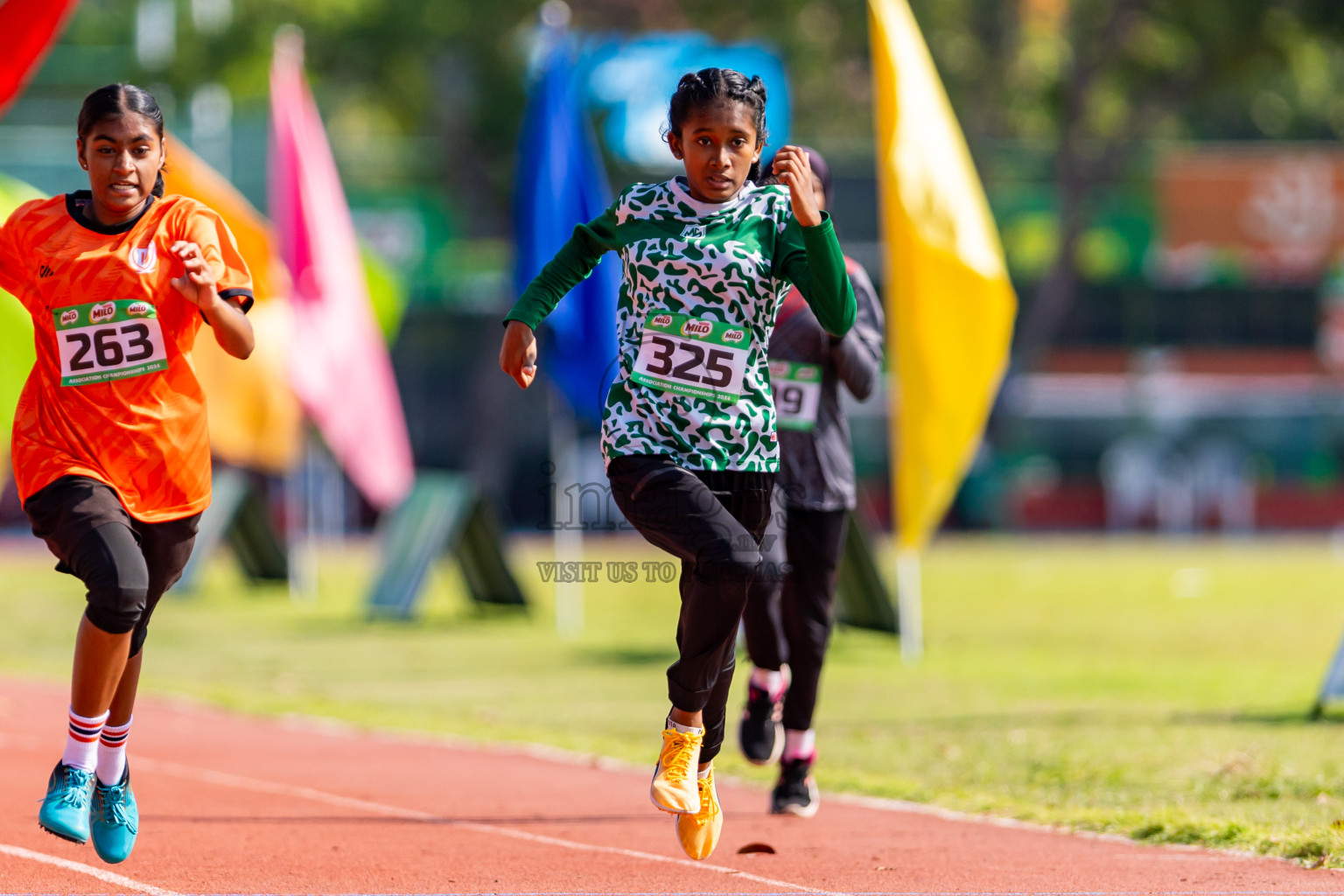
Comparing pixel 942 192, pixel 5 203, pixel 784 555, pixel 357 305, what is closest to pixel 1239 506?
pixel 357 305

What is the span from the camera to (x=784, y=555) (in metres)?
6.87

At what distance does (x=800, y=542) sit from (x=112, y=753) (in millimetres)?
2670

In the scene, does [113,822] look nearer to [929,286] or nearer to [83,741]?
[83,741]

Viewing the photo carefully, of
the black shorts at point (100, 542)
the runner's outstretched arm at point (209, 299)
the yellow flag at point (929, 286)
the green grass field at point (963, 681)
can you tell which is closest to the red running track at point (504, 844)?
the green grass field at point (963, 681)

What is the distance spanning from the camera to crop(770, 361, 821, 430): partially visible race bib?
274 inches

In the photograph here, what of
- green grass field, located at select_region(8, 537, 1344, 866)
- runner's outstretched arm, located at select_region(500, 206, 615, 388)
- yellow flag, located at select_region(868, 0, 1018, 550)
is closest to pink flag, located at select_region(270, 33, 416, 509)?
green grass field, located at select_region(8, 537, 1344, 866)

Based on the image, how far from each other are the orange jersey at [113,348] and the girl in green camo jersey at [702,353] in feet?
3.17

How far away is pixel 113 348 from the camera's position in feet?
16.8

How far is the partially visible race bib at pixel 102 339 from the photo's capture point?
5.11 metres

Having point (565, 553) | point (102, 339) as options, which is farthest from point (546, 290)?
point (565, 553)

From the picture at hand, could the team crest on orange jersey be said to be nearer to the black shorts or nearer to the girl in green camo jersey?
the black shorts

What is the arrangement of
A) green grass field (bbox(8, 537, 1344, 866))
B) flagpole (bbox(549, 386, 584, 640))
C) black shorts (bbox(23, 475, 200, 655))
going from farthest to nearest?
flagpole (bbox(549, 386, 584, 640))
green grass field (bbox(8, 537, 1344, 866))
black shorts (bbox(23, 475, 200, 655))

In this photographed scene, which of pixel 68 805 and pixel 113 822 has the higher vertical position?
pixel 68 805

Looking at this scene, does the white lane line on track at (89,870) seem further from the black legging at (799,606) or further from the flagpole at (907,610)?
the flagpole at (907,610)
